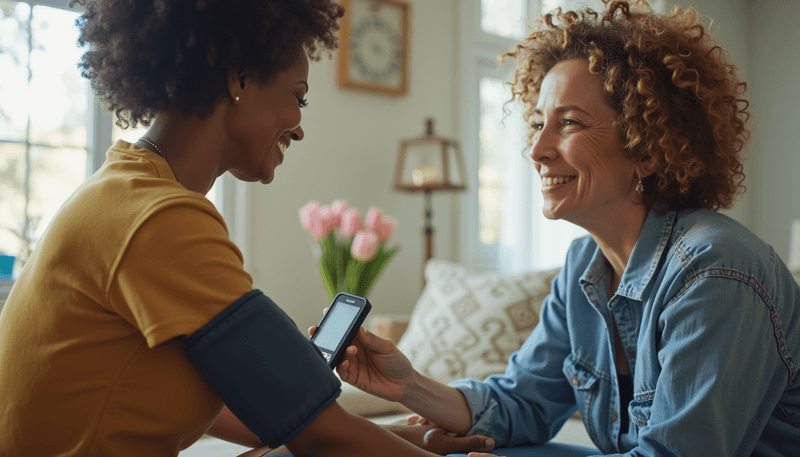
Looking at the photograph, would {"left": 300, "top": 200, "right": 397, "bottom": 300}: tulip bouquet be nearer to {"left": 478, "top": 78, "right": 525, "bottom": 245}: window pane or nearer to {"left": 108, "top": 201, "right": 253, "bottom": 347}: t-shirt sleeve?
{"left": 478, "top": 78, "right": 525, "bottom": 245}: window pane

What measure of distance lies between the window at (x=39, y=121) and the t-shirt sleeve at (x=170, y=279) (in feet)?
7.05

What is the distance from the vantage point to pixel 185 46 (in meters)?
0.75

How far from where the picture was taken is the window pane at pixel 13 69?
8.26 ft

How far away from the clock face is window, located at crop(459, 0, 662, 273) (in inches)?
19.1

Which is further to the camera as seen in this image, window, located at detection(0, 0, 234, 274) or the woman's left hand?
window, located at detection(0, 0, 234, 274)

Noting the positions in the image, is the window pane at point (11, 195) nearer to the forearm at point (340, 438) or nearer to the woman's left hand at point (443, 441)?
the woman's left hand at point (443, 441)

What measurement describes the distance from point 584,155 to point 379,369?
54 centimetres

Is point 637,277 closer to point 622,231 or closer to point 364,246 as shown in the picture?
point 622,231

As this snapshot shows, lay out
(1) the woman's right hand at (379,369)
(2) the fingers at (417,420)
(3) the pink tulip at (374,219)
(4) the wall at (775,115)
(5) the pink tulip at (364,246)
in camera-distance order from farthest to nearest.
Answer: (4) the wall at (775,115)
(3) the pink tulip at (374,219)
(5) the pink tulip at (364,246)
(2) the fingers at (417,420)
(1) the woman's right hand at (379,369)

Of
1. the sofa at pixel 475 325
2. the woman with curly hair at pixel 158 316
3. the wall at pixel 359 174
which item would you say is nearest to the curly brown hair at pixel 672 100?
the woman with curly hair at pixel 158 316

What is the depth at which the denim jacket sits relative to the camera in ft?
2.80

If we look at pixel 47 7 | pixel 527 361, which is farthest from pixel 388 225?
pixel 47 7

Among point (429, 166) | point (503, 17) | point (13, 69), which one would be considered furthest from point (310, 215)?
point (503, 17)

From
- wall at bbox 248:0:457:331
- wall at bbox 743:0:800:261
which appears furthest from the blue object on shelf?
wall at bbox 743:0:800:261
